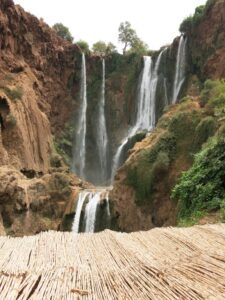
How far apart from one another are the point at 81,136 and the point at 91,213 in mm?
18635

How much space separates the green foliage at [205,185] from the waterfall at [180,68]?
22515mm

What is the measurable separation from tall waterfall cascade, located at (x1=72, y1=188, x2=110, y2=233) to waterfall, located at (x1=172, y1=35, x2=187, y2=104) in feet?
51.6

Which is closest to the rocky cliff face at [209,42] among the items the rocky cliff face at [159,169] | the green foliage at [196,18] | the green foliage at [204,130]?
the green foliage at [196,18]

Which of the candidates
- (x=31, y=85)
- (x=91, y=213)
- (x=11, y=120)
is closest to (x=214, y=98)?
Result: (x=91, y=213)

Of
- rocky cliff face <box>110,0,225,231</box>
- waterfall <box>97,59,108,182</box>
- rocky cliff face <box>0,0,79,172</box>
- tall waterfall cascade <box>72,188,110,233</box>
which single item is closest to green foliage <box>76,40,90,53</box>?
rocky cliff face <box>0,0,79,172</box>

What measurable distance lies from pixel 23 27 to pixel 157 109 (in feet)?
41.6

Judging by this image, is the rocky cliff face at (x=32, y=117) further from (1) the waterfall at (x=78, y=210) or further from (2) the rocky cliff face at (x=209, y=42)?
(2) the rocky cliff face at (x=209, y=42)

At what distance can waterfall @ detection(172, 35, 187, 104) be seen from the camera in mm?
33188

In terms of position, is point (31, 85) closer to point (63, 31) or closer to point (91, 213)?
point (91, 213)

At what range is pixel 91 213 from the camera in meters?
19.2

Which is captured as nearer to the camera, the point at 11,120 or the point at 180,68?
the point at 11,120

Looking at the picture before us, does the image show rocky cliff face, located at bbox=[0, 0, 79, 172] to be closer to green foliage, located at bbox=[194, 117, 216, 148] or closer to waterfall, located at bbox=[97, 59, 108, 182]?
waterfall, located at bbox=[97, 59, 108, 182]

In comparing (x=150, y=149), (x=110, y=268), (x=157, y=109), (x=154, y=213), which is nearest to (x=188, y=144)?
(x=150, y=149)

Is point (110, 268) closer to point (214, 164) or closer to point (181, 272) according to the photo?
point (181, 272)
